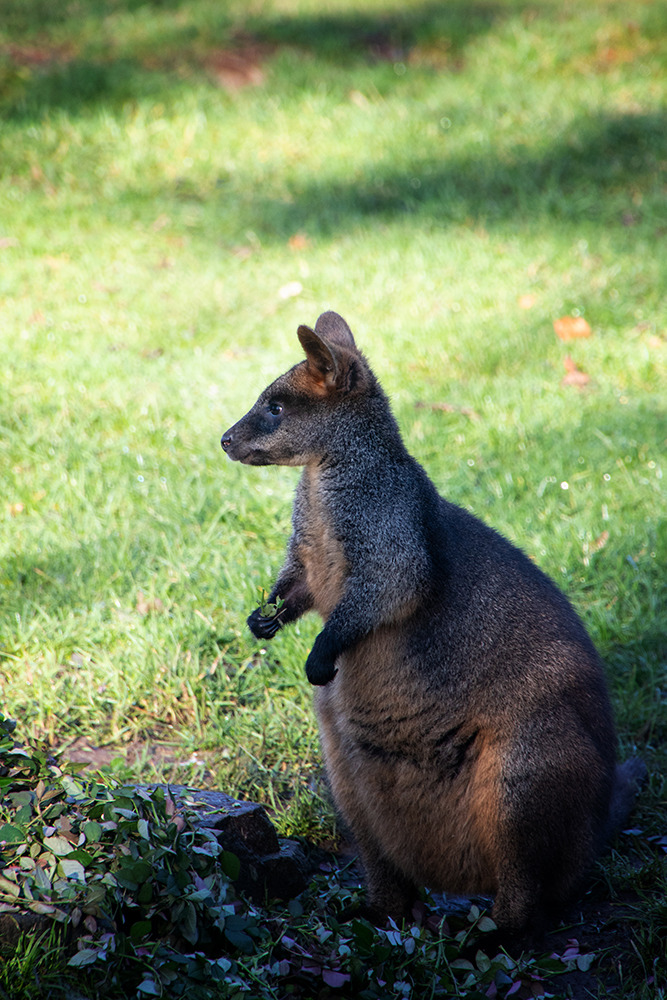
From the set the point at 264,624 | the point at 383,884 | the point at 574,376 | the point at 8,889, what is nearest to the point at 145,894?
the point at 8,889

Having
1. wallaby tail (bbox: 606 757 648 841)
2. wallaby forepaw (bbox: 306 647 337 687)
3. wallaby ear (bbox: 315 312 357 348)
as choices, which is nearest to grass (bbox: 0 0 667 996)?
wallaby tail (bbox: 606 757 648 841)

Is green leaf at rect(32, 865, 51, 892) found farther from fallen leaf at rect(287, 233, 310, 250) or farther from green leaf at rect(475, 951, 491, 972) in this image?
fallen leaf at rect(287, 233, 310, 250)

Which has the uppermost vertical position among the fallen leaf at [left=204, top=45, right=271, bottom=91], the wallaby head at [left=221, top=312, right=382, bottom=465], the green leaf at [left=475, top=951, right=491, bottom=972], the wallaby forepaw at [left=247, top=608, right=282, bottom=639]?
the fallen leaf at [left=204, top=45, right=271, bottom=91]

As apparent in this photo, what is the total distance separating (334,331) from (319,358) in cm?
36

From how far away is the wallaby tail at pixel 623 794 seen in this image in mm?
3295

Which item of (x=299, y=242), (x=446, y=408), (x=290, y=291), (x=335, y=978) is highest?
(x=299, y=242)

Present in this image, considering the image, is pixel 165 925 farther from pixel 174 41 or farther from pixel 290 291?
pixel 174 41

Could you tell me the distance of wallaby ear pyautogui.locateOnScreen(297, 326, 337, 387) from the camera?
3.02 meters

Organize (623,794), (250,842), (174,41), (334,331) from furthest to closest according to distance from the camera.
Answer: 1. (174,41)
2. (334,331)
3. (623,794)
4. (250,842)

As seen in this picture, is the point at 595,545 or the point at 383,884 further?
the point at 595,545

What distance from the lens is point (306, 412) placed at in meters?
3.22

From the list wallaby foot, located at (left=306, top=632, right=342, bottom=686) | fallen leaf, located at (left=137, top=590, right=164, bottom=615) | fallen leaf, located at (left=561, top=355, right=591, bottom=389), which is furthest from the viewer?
fallen leaf, located at (left=561, top=355, right=591, bottom=389)

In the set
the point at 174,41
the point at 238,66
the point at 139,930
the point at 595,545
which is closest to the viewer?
the point at 139,930

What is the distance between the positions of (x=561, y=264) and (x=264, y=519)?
3.62 meters
